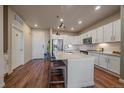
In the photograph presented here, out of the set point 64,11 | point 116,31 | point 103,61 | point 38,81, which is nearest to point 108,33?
point 116,31

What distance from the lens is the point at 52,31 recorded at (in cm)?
905

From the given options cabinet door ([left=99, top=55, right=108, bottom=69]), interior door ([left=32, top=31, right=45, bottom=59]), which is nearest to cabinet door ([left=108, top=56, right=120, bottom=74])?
cabinet door ([left=99, top=55, right=108, bottom=69])

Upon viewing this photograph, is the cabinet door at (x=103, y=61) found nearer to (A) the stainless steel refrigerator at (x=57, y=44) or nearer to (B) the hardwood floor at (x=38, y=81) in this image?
(B) the hardwood floor at (x=38, y=81)

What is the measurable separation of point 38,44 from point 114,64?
258 inches

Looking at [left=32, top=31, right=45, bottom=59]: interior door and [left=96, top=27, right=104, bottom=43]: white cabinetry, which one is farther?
[left=32, top=31, right=45, bottom=59]: interior door

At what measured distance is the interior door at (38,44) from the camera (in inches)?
350

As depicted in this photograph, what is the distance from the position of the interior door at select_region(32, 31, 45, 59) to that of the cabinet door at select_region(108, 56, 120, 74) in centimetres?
610

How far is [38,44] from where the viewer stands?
8.95m

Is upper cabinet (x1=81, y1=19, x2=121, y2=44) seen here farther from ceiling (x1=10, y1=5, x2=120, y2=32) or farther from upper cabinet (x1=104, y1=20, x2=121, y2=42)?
ceiling (x1=10, y1=5, x2=120, y2=32)

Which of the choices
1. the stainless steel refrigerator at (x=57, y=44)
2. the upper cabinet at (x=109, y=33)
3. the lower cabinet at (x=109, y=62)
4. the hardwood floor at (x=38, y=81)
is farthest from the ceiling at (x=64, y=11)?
the stainless steel refrigerator at (x=57, y=44)

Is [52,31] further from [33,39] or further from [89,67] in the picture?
[89,67]

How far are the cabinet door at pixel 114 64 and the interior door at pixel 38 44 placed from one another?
610 cm

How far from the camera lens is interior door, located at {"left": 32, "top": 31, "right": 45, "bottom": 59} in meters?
8.88
